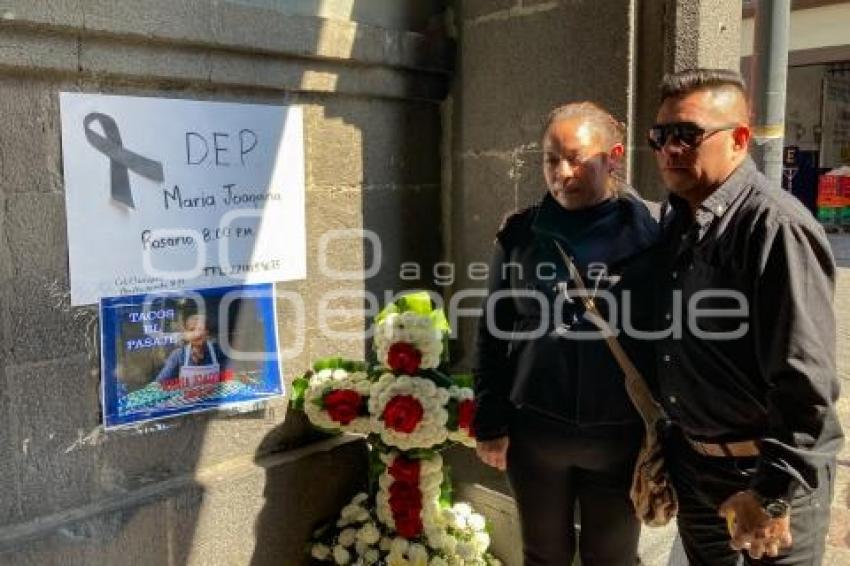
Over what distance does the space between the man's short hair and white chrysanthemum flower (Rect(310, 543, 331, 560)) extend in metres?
2.06

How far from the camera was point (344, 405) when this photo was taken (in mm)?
2891

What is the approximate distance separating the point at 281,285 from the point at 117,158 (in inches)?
29.4

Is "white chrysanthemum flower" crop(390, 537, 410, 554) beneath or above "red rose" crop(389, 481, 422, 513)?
beneath

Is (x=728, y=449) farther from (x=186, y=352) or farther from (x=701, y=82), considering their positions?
(x=186, y=352)

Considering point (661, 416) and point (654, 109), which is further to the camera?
point (654, 109)

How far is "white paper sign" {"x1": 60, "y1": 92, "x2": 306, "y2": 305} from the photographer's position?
8.08 feet

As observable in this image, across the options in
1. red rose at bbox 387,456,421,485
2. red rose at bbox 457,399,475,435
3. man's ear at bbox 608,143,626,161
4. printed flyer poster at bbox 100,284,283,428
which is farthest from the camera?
red rose at bbox 387,456,421,485

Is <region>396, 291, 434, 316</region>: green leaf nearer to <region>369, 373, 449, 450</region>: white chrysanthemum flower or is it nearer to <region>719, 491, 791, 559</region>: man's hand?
<region>369, 373, 449, 450</region>: white chrysanthemum flower

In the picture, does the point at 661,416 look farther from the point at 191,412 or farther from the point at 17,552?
the point at 17,552

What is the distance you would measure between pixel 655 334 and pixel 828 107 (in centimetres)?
1797

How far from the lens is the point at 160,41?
253cm

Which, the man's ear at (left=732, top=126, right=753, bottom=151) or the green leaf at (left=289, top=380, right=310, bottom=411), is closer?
the man's ear at (left=732, top=126, right=753, bottom=151)

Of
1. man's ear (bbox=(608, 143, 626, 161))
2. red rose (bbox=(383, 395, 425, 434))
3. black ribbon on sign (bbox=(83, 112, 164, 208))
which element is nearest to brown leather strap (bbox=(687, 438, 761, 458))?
man's ear (bbox=(608, 143, 626, 161))

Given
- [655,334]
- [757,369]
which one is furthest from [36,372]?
[757,369]
